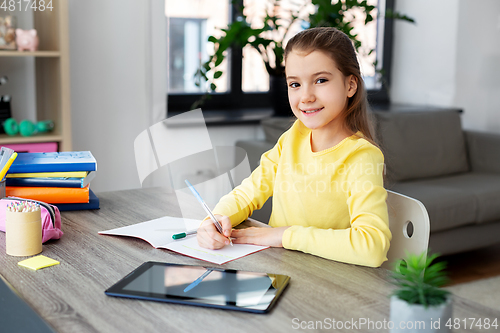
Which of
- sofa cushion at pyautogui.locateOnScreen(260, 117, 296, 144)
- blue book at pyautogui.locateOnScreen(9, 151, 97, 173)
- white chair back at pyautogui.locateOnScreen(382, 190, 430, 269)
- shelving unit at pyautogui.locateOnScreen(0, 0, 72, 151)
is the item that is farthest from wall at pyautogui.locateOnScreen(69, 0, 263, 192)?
white chair back at pyautogui.locateOnScreen(382, 190, 430, 269)

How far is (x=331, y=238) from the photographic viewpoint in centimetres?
102

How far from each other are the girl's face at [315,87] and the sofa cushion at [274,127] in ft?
4.63

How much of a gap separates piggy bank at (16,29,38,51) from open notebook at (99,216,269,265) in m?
1.28

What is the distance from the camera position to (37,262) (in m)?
0.94

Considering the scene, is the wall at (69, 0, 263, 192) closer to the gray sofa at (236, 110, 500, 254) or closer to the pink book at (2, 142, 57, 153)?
the pink book at (2, 142, 57, 153)

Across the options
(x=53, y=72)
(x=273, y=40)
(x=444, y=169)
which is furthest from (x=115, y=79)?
(x=444, y=169)

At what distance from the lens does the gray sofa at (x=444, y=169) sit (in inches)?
97.8

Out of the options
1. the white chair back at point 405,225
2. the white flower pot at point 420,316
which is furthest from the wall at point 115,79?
the white flower pot at point 420,316

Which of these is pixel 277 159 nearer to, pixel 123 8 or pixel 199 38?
pixel 123 8

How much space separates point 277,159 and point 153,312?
0.70 meters

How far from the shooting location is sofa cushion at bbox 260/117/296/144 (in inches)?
105

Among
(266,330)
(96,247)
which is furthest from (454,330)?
(96,247)

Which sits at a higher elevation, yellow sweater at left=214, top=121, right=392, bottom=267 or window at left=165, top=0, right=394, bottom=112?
window at left=165, top=0, right=394, bottom=112

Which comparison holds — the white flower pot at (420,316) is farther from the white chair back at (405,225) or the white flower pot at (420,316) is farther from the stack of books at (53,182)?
the stack of books at (53,182)
